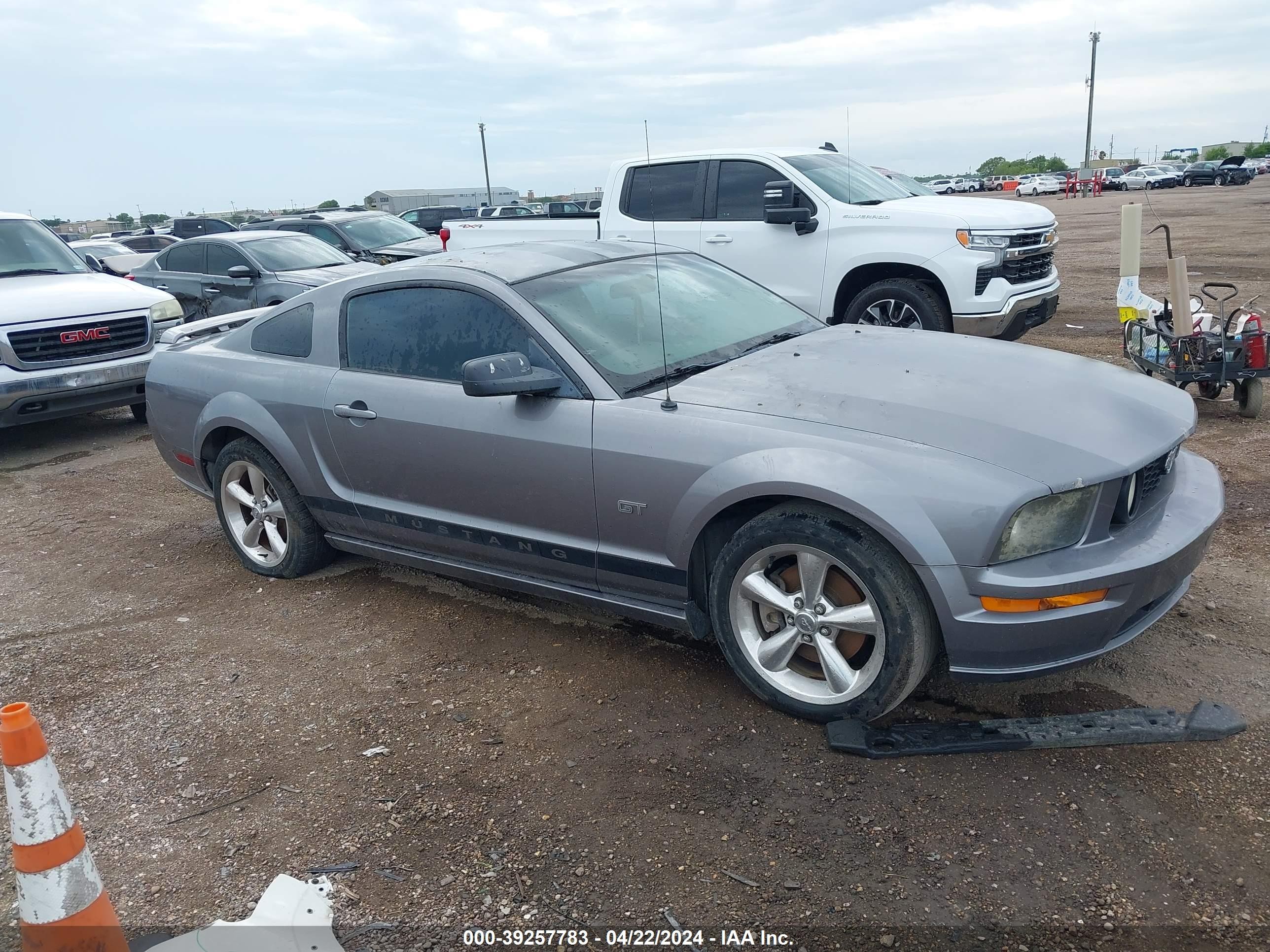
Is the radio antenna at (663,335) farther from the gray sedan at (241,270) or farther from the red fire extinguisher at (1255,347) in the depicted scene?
the gray sedan at (241,270)

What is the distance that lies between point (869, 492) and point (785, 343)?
4.42ft

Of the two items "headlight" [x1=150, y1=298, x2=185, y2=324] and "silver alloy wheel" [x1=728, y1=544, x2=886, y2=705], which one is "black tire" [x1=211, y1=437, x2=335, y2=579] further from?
"headlight" [x1=150, y1=298, x2=185, y2=324]

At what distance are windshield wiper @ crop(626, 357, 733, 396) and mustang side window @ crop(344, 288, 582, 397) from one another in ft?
0.77

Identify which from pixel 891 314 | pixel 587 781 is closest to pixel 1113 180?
pixel 891 314

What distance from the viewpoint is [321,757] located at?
10.9 feet

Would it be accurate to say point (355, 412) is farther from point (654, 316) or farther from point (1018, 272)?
point (1018, 272)

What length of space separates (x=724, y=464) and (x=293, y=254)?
906 centimetres

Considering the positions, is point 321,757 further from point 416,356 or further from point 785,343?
point 785,343

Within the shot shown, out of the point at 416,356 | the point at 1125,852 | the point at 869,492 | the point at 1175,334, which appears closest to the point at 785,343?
the point at 869,492

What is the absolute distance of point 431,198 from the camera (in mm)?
54500

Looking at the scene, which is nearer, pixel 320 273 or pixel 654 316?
pixel 654 316

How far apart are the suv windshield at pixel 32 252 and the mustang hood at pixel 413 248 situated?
13.1 ft

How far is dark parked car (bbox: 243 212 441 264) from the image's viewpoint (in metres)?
12.9

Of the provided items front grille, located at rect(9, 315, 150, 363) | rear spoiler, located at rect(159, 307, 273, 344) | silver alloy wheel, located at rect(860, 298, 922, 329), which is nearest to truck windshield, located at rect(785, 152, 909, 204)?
silver alloy wheel, located at rect(860, 298, 922, 329)
